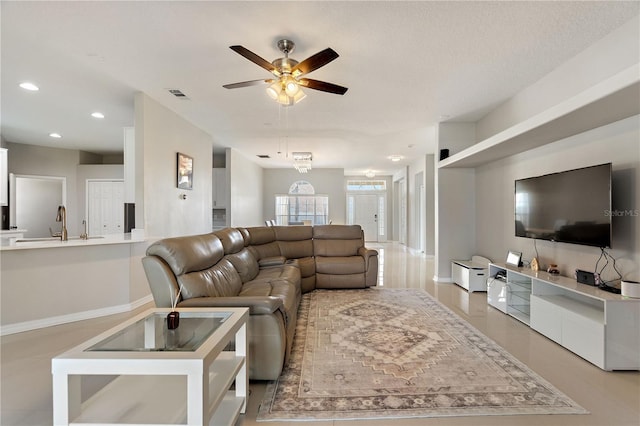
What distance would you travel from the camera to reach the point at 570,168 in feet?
10.2

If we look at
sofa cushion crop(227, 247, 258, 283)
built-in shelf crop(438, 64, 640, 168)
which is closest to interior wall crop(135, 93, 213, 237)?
sofa cushion crop(227, 247, 258, 283)

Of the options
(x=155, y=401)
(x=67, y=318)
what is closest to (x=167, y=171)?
(x=67, y=318)

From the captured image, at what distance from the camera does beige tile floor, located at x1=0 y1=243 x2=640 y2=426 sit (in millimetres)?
1728

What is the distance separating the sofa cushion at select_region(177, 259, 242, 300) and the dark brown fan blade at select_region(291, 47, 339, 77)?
1848 mm

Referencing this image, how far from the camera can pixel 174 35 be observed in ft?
8.40

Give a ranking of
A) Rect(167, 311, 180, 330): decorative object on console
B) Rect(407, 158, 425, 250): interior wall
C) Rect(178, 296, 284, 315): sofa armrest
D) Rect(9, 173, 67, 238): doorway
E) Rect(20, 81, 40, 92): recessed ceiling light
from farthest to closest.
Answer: Rect(407, 158, 425, 250): interior wall, Rect(9, 173, 67, 238): doorway, Rect(20, 81, 40, 92): recessed ceiling light, Rect(178, 296, 284, 315): sofa armrest, Rect(167, 311, 180, 330): decorative object on console

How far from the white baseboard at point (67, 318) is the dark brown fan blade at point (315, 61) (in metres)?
3.45

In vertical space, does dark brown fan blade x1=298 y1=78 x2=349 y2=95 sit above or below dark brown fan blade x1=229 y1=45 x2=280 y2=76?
below

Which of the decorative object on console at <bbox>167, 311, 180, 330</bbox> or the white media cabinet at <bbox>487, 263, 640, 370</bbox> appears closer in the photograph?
the decorative object on console at <bbox>167, 311, 180, 330</bbox>

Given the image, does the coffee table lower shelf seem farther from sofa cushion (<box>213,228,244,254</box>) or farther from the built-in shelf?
the built-in shelf

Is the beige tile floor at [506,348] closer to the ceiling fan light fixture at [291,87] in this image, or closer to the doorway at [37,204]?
the ceiling fan light fixture at [291,87]

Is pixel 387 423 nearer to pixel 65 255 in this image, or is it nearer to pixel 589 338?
pixel 589 338

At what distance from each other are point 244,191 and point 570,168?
7.10 m

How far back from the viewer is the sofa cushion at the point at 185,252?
2133 mm
